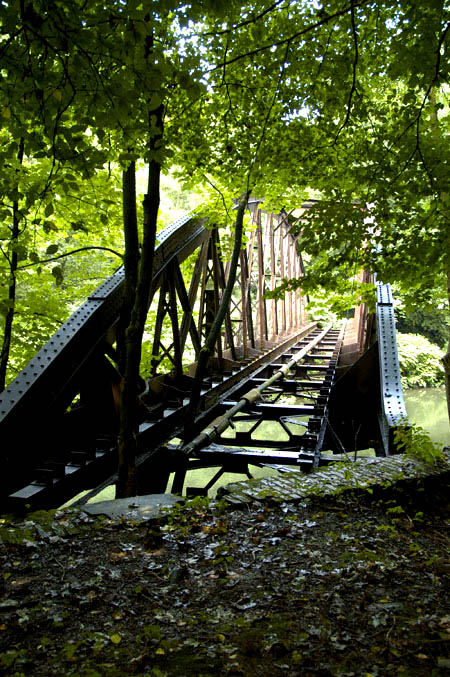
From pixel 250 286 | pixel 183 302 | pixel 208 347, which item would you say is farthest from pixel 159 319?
pixel 250 286

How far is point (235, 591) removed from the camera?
2439 millimetres

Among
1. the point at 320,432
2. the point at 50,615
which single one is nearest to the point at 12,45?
the point at 50,615

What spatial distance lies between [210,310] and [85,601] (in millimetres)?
6088

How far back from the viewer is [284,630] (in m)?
2.05

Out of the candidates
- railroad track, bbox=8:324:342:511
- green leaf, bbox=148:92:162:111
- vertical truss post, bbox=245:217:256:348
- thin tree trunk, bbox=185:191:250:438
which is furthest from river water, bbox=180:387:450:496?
green leaf, bbox=148:92:162:111

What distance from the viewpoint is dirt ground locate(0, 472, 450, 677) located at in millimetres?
1870

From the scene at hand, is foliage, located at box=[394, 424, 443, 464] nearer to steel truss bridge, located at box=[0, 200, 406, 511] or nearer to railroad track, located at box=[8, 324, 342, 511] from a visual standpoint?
steel truss bridge, located at box=[0, 200, 406, 511]

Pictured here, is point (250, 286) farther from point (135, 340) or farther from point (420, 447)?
point (420, 447)

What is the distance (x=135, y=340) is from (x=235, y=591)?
2.33m

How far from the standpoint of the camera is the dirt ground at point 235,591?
6.14 ft

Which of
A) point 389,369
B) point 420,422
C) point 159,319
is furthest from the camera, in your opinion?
point 420,422

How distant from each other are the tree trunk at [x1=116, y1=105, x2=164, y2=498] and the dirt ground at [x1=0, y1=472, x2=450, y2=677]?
812 mm

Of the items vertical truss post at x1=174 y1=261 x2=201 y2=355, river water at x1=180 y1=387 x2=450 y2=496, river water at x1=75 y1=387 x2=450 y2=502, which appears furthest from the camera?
river water at x1=180 y1=387 x2=450 y2=496

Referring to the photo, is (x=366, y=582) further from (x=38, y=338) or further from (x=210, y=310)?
(x=38, y=338)
